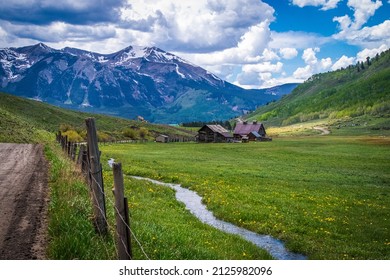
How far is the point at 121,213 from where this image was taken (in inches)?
351

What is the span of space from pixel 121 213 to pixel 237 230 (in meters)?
12.8

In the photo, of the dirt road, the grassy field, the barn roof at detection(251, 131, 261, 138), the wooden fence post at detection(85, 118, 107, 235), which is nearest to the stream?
the grassy field

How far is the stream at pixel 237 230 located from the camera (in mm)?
16984

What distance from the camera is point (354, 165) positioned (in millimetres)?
53406

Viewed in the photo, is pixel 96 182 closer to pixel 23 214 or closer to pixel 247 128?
pixel 23 214

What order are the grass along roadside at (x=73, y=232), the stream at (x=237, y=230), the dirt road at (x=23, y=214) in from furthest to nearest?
1. the stream at (x=237, y=230)
2. the dirt road at (x=23, y=214)
3. the grass along roadside at (x=73, y=232)

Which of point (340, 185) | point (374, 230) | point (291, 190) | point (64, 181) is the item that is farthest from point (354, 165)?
point (64, 181)

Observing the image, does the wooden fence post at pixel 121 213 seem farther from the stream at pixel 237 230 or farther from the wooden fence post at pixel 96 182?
the stream at pixel 237 230


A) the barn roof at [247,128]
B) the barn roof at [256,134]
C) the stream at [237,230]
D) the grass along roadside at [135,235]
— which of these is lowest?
the stream at [237,230]

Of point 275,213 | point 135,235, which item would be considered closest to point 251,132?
point 275,213

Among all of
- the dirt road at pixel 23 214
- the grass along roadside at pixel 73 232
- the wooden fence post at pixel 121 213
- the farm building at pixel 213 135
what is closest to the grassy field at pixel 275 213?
the grass along roadside at pixel 73 232

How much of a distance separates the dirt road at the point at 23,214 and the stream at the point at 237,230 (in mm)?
9324

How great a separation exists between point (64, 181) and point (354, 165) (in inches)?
1778
